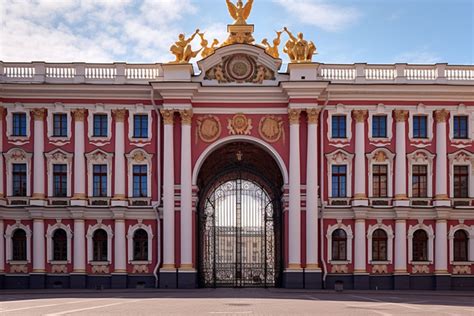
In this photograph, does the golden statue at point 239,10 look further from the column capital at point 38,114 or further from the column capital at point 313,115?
the column capital at point 38,114

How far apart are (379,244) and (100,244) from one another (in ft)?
58.5

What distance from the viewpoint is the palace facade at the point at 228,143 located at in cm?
4406

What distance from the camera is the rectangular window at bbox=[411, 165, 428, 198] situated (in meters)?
45.1

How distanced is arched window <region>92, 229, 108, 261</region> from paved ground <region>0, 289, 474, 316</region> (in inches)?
167

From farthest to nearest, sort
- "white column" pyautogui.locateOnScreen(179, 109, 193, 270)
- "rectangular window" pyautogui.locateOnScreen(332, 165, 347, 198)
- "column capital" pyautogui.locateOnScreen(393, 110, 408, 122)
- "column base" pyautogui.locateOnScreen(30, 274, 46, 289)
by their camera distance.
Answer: "rectangular window" pyautogui.locateOnScreen(332, 165, 347, 198), "column capital" pyautogui.locateOnScreen(393, 110, 408, 122), "column base" pyautogui.locateOnScreen(30, 274, 46, 289), "white column" pyautogui.locateOnScreen(179, 109, 193, 270)

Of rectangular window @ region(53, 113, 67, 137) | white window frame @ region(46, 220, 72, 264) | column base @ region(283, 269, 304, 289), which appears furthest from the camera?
rectangular window @ region(53, 113, 67, 137)

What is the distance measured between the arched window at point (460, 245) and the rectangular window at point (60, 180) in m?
25.3

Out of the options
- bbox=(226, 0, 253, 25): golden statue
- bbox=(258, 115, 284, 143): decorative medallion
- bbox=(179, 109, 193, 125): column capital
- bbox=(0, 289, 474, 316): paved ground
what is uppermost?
bbox=(226, 0, 253, 25): golden statue

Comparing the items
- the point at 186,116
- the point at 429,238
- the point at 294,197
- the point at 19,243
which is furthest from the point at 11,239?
the point at 429,238

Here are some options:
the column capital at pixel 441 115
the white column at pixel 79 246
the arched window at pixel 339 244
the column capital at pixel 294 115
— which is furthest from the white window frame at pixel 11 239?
the column capital at pixel 441 115

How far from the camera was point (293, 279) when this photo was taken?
43.2 meters

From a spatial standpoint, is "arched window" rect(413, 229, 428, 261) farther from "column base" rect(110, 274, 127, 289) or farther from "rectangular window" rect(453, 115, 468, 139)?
"column base" rect(110, 274, 127, 289)

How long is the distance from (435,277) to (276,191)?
11851 millimetres

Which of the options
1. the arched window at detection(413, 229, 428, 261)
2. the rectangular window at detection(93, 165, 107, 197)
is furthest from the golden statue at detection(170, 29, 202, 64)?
the arched window at detection(413, 229, 428, 261)
